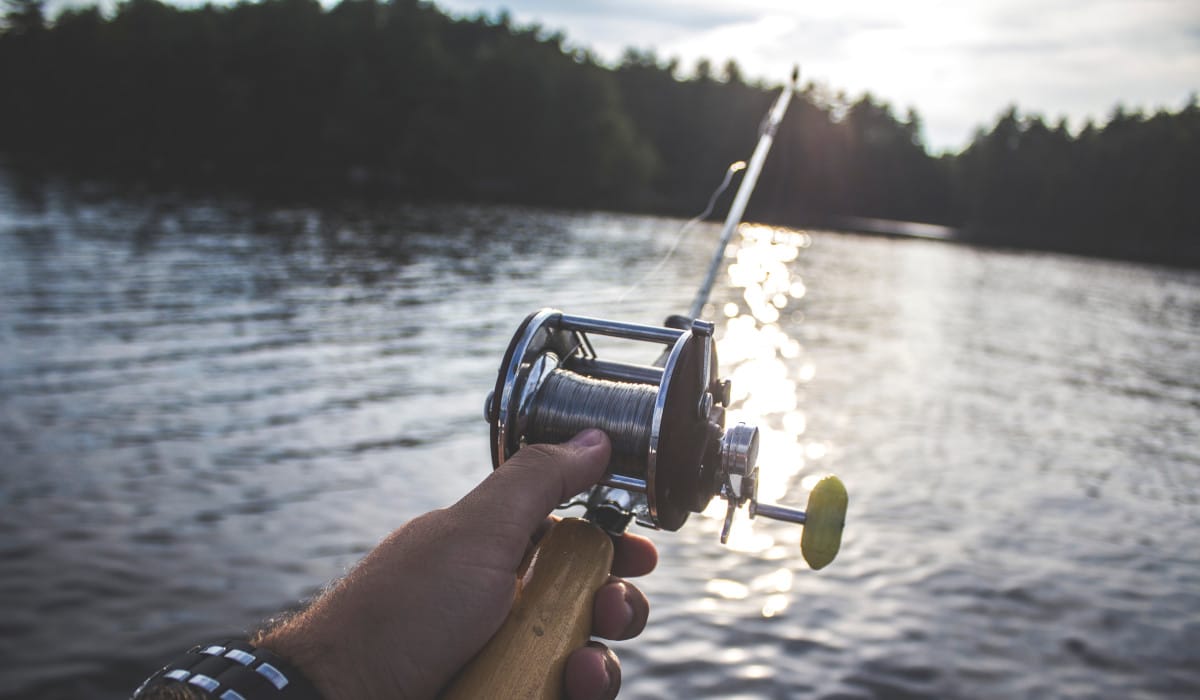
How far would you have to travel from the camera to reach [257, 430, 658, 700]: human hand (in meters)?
1.58

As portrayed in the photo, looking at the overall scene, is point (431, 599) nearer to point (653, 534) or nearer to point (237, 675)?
point (237, 675)

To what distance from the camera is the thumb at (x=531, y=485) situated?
1.72 metres

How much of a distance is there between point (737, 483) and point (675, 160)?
351 feet

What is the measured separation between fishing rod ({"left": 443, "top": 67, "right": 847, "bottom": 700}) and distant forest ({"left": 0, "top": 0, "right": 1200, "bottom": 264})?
6774cm

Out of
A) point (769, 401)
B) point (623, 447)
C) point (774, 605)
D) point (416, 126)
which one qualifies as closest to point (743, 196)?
point (623, 447)

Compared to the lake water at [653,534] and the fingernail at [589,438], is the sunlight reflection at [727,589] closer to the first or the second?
the lake water at [653,534]

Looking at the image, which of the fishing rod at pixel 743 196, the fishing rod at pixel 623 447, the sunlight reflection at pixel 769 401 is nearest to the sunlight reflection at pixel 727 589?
the sunlight reflection at pixel 769 401

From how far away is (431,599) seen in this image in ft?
5.43

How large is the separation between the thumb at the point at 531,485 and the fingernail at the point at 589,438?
0.02 metres

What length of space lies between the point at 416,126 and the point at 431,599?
284ft

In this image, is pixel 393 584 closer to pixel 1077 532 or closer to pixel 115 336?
pixel 1077 532

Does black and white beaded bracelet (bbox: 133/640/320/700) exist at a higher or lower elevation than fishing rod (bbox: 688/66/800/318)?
lower

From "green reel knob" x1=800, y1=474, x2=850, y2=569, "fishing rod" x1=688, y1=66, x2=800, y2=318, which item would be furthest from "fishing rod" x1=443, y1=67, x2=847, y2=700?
"fishing rod" x1=688, y1=66, x2=800, y2=318

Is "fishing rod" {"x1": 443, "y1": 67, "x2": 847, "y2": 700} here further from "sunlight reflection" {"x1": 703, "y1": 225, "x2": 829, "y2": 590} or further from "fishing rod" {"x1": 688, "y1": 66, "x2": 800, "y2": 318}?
"fishing rod" {"x1": 688, "y1": 66, "x2": 800, "y2": 318}
